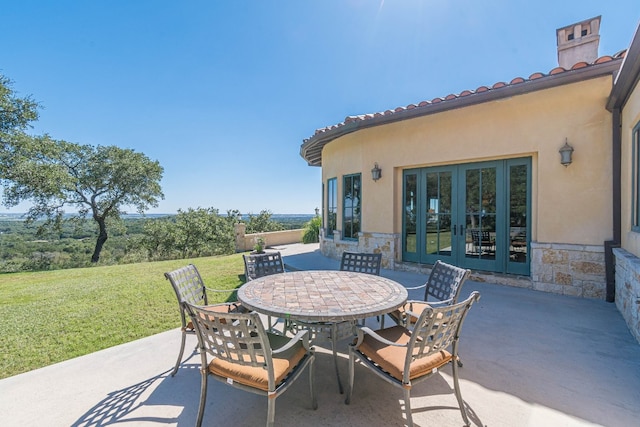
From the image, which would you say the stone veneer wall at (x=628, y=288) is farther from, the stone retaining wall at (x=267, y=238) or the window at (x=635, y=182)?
the stone retaining wall at (x=267, y=238)

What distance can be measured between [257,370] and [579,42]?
8446 mm

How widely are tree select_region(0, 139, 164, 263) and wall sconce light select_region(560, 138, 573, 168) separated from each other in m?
17.4

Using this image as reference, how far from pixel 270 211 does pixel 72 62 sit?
1996 cm

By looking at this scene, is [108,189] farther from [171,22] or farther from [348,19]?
[348,19]

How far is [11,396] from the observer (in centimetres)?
246

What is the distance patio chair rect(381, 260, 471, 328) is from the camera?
285 cm

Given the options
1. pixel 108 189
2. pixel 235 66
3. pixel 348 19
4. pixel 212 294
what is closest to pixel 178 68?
pixel 235 66

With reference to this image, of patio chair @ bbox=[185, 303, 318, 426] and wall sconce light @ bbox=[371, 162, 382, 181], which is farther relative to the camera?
wall sconce light @ bbox=[371, 162, 382, 181]

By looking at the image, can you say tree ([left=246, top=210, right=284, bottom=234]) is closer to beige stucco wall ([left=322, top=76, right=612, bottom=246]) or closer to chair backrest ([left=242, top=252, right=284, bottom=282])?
beige stucco wall ([left=322, top=76, right=612, bottom=246])

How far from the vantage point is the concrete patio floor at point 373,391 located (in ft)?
6.97

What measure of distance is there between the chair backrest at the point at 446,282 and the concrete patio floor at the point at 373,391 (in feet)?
2.10

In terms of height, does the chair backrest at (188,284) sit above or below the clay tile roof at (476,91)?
below

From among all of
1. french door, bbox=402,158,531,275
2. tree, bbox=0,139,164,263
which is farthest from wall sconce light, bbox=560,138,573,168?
tree, bbox=0,139,164,263

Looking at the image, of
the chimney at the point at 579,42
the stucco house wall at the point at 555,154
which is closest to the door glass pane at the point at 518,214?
the stucco house wall at the point at 555,154
